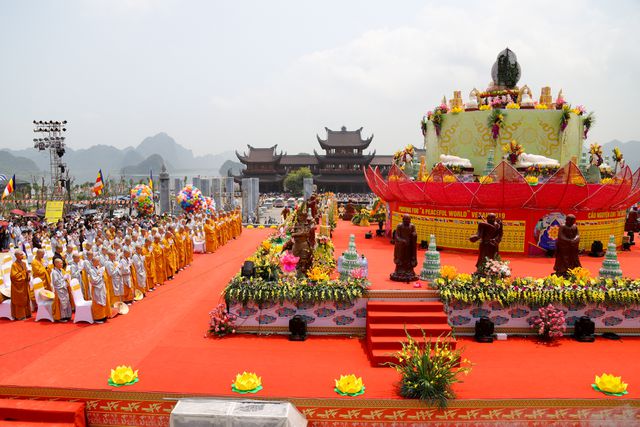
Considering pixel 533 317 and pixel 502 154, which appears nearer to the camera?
pixel 533 317

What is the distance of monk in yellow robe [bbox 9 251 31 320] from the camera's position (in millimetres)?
9766

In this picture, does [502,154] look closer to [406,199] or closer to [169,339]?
[406,199]

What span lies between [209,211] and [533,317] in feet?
55.0

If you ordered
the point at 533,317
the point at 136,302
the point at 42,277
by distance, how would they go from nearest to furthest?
the point at 533,317
the point at 42,277
the point at 136,302

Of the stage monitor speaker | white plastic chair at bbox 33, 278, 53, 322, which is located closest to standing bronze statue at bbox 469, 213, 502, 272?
the stage monitor speaker

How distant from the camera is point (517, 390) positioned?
21.2 ft

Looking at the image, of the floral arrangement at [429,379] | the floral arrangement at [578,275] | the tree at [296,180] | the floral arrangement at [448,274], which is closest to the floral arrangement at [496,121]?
the floral arrangement at [578,275]

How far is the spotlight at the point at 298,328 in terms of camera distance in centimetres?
857

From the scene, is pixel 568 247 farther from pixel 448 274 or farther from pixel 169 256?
pixel 169 256

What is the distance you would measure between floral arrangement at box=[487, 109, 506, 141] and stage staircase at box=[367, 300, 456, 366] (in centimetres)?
1065

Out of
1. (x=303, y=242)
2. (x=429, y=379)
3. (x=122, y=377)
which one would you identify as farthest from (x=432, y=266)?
(x=122, y=377)

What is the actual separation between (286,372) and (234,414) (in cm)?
150

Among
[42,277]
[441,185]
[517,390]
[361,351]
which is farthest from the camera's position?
[441,185]

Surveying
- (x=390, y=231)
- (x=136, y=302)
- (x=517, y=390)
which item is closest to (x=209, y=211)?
(x=390, y=231)
